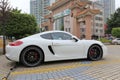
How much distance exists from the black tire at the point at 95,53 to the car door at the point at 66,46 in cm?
36

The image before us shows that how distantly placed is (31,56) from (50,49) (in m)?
0.75

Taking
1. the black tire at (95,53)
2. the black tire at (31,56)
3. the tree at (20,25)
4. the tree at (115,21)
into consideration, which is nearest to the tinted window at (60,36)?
the black tire at (31,56)

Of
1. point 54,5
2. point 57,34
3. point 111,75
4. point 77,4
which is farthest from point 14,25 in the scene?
point 111,75

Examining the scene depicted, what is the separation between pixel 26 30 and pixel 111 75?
2265 centimetres

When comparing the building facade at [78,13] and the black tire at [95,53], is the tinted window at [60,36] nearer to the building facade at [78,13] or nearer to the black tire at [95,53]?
the black tire at [95,53]

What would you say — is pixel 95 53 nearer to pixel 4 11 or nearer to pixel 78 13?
pixel 4 11

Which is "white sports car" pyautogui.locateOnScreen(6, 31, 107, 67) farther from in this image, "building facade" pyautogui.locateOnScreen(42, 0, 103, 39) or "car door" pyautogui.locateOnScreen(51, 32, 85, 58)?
"building facade" pyautogui.locateOnScreen(42, 0, 103, 39)

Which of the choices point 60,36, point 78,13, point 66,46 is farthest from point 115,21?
point 66,46

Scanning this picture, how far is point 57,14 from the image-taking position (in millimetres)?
33000

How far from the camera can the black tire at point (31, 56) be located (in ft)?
25.1

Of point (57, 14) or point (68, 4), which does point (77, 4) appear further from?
point (57, 14)

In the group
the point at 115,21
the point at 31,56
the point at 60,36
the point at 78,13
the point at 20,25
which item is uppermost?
the point at 115,21

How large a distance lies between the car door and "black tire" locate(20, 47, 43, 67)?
0.63 meters

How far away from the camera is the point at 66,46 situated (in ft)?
27.1
